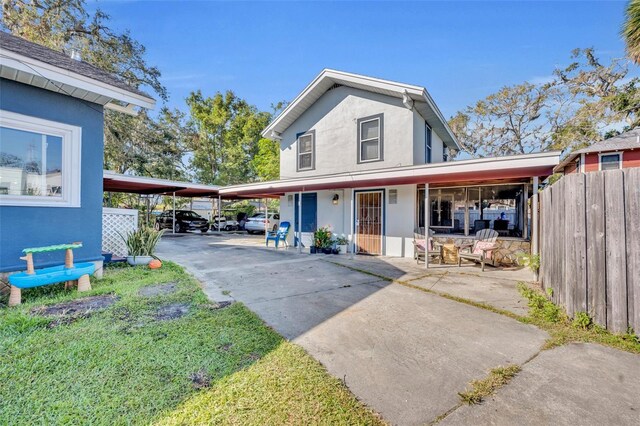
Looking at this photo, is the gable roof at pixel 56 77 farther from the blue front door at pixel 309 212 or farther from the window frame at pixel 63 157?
the blue front door at pixel 309 212

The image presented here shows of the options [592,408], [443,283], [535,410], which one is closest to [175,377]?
[535,410]

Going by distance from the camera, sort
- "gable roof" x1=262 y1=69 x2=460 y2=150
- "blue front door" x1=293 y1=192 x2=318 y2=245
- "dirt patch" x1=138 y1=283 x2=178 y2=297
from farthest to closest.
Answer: "blue front door" x1=293 y1=192 x2=318 y2=245, "gable roof" x1=262 y1=69 x2=460 y2=150, "dirt patch" x1=138 y1=283 x2=178 y2=297

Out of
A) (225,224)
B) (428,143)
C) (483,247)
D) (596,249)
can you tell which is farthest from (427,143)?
(225,224)

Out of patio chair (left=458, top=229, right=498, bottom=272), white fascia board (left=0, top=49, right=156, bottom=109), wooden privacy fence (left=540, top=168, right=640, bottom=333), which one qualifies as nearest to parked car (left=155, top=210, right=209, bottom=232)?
white fascia board (left=0, top=49, right=156, bottom=109)

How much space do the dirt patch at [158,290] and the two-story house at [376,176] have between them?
556cm

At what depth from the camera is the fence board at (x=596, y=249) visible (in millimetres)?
3297

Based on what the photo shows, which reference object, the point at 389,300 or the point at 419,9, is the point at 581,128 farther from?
the point at 389,300

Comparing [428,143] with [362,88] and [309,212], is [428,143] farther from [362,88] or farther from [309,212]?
[309,212]

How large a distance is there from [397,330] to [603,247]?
2.57m

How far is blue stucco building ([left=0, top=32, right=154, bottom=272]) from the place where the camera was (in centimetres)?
461

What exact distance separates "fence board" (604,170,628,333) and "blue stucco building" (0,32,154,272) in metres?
7.91

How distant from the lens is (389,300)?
15.9 feet

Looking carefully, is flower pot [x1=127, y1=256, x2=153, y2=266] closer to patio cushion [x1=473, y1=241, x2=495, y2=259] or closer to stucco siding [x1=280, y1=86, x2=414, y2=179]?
stucco siding [x1=280, y1=86, x2=414, y2=179]

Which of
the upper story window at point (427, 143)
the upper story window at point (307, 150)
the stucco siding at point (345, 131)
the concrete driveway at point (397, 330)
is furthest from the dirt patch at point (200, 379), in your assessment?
the upper story window at point (307, 150)
